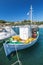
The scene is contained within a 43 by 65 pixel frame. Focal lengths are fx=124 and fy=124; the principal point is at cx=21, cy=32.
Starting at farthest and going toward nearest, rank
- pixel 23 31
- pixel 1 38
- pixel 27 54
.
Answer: pixel 1 38
pixel 23 31
pixel 27 54

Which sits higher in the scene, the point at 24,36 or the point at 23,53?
the point at 24,36

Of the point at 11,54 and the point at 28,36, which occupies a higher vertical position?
the point at 28,36

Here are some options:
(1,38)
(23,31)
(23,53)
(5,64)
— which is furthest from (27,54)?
(1,38)

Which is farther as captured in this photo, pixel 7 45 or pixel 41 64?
pixel 7 45

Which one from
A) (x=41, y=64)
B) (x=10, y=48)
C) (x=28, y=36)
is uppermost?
(x=28, y=36)

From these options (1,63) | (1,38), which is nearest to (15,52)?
(1,63)

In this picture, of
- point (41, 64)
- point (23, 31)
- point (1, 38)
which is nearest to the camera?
point (41, 64)

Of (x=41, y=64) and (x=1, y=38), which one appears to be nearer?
(x=41, y=64)

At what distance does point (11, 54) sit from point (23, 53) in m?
1.94

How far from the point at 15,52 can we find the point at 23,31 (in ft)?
20.6

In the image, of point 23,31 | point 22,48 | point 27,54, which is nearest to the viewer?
point 27,54

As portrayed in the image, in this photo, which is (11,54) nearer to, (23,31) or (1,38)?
(23,31)

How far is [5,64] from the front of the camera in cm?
1530

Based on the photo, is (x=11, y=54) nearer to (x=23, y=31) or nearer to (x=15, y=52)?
(x=15, y=52)
